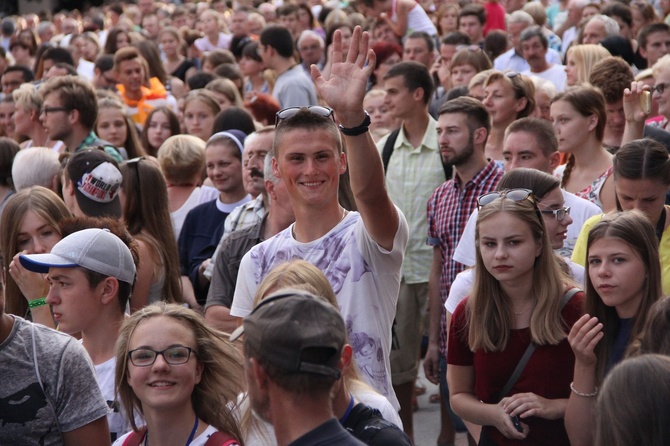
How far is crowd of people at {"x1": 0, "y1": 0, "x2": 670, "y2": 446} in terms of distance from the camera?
10.4ft

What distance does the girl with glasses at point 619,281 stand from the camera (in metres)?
4.00

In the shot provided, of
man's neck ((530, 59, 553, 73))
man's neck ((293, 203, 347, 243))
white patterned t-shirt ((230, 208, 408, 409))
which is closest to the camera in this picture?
white patterned t-shirt ((230, 208, 408, 409))

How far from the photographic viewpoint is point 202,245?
6469 mm

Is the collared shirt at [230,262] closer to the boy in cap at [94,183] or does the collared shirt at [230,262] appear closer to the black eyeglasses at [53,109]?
the boy in cap at [94,183]

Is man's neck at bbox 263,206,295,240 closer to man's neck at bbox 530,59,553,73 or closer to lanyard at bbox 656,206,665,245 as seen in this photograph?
lanyard at bbox 656,206,665,245

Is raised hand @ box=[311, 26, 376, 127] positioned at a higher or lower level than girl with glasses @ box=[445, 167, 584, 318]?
higher

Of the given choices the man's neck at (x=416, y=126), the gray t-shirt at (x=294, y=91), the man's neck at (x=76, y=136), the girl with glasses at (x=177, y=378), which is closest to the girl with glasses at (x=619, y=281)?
the girl with glasses at (x=177, y=378)

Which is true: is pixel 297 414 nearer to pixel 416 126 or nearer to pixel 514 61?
pixel 416 126

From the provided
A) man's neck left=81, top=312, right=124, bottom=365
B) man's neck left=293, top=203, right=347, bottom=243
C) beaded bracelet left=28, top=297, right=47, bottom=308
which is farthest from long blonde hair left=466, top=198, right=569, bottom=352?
beaded bracelet left=28, top=297, right=47, bottom=308

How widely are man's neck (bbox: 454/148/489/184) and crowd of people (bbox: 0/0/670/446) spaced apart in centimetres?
1

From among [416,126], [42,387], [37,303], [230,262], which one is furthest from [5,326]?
[416,126]

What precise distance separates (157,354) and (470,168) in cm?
333

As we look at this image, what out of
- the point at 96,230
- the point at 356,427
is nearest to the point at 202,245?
the point at 96,230

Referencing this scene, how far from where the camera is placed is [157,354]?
11.5 feet
